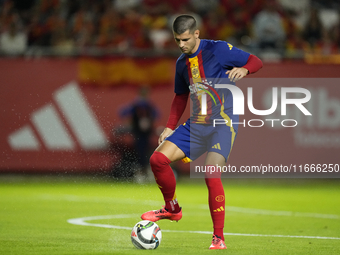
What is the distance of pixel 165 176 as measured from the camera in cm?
624

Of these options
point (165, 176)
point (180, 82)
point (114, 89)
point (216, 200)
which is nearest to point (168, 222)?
point (165, 176)

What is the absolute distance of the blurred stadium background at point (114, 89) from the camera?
14.2 metres

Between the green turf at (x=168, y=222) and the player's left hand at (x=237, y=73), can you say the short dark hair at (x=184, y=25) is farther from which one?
the green turf at (x=168, y=222)

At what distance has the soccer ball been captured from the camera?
5629 mm

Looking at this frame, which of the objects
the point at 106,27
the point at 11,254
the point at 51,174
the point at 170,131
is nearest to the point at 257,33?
the point at 106,27

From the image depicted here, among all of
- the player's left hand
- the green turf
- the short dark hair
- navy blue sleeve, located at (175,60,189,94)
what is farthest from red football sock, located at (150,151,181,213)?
the short dark hair

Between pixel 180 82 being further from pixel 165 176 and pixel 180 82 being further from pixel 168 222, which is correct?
pixel 168 222

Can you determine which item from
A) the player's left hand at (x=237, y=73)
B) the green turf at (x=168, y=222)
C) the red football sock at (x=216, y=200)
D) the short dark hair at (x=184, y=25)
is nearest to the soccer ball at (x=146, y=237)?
the green turf at (x=168, y=222)

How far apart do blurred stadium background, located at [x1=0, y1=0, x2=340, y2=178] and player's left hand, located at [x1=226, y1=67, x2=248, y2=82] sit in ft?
27.1

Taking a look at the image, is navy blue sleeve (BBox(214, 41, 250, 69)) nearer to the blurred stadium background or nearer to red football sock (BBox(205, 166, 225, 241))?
red football sock (BBox(205, 166, 225, 241))

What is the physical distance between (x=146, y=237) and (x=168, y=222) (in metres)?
2.78

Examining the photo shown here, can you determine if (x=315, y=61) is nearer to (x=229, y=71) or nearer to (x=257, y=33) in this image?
(x=257, y=33)

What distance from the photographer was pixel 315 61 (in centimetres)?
1472

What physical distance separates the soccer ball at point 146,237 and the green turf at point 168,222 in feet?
0.35
